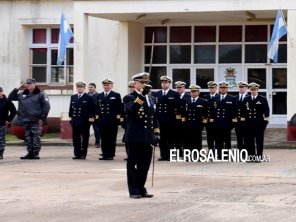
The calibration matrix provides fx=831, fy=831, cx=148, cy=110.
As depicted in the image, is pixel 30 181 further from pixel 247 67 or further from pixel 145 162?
pixel 247 67

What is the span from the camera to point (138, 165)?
13.0m

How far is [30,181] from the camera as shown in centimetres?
1548

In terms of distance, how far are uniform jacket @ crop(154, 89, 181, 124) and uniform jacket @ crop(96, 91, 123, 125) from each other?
102 centimetres

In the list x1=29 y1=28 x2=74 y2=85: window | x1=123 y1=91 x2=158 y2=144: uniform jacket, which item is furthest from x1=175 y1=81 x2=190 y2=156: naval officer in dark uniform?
x1=29 y1=28 x2=74 y2=85: window

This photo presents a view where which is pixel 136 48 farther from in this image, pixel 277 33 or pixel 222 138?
pixel 222 138

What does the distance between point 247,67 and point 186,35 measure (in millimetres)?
2484

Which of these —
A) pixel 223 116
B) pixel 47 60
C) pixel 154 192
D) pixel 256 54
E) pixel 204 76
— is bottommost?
pixel 154 192

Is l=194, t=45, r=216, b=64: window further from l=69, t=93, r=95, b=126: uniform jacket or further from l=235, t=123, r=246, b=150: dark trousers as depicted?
l=235, t=123, r=246, b=150: dark trousers

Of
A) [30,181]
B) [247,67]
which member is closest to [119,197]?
[30,181]

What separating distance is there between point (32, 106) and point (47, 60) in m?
11.5

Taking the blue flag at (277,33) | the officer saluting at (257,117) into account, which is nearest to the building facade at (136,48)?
the blue flag at (277,33)

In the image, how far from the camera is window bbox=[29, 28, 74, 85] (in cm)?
3119

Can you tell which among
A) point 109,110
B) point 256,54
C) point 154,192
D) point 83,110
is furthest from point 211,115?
point 256,54

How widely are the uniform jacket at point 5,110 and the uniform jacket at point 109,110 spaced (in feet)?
6.97
